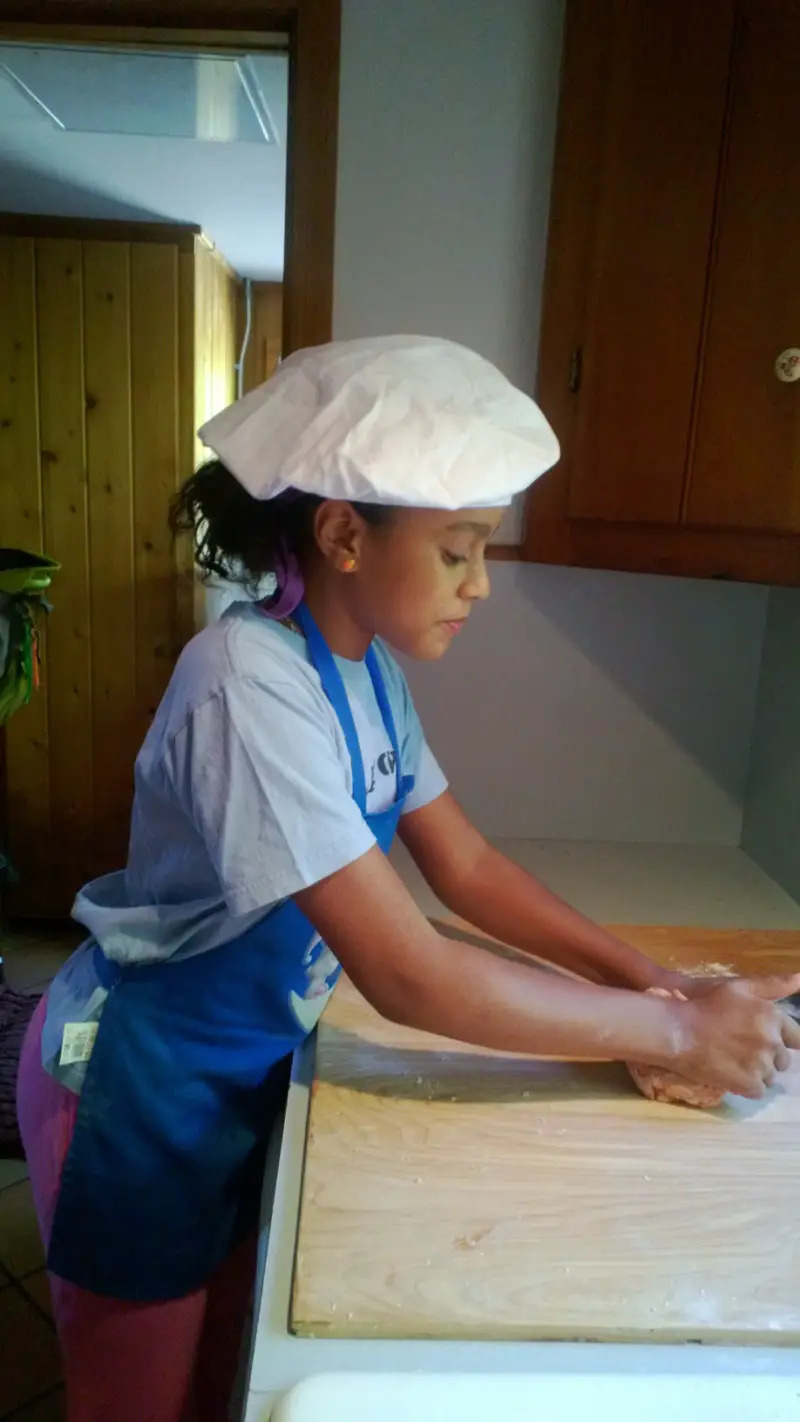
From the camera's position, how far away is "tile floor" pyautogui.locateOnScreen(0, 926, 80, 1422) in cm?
145

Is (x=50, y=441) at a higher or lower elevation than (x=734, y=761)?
higher

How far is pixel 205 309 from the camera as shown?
2.76 meters

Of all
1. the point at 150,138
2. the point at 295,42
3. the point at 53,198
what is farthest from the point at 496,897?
the point at 53,198

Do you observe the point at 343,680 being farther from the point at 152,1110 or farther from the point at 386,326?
the point at 386,326

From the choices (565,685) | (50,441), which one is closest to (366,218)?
(565,685)

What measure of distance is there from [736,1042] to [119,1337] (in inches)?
21.5

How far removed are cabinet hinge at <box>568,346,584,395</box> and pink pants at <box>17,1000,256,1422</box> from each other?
89cm

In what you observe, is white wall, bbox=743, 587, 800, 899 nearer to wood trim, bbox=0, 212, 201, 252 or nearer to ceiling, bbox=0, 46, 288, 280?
ceiling, bbox=0, 46, 288, 280

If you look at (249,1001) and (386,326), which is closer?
(249,1001)

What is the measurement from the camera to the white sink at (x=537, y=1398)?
484 mm

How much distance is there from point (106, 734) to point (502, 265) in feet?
6.51

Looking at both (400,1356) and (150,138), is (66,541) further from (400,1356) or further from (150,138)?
(400,1356)

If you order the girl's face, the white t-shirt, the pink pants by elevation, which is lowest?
the pink pants

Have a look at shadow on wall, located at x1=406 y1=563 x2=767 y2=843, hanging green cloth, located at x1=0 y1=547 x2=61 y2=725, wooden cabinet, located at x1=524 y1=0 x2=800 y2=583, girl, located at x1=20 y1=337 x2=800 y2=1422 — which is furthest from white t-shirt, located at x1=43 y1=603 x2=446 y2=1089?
hanging green cloth, located at x1=0 y1=547 x2=61 y2=725
